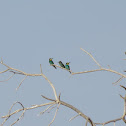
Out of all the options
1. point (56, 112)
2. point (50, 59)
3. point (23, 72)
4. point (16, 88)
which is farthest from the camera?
point (50, 59)

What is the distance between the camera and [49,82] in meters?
8.12

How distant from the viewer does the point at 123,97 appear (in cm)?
793

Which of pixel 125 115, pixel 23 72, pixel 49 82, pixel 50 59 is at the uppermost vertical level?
pixel 50 59

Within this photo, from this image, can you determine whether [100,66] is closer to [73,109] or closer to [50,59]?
[73,109]

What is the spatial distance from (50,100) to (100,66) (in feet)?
5.48

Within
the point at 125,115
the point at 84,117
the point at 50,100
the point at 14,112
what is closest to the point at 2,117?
the point at 14,112

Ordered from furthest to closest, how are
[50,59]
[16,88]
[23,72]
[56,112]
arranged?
[50,59] → [23,72] → [16,88] → [56,112]

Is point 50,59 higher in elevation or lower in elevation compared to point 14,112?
higher

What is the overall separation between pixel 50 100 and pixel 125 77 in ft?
6.27

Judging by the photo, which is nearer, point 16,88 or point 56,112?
point 56,112

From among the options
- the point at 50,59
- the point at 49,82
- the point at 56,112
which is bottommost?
the point at 56,112

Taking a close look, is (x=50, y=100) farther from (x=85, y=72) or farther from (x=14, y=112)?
(x=85, y=72)

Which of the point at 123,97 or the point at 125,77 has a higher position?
the point at 125,77

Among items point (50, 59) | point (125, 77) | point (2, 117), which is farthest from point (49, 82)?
point (50, 59)
